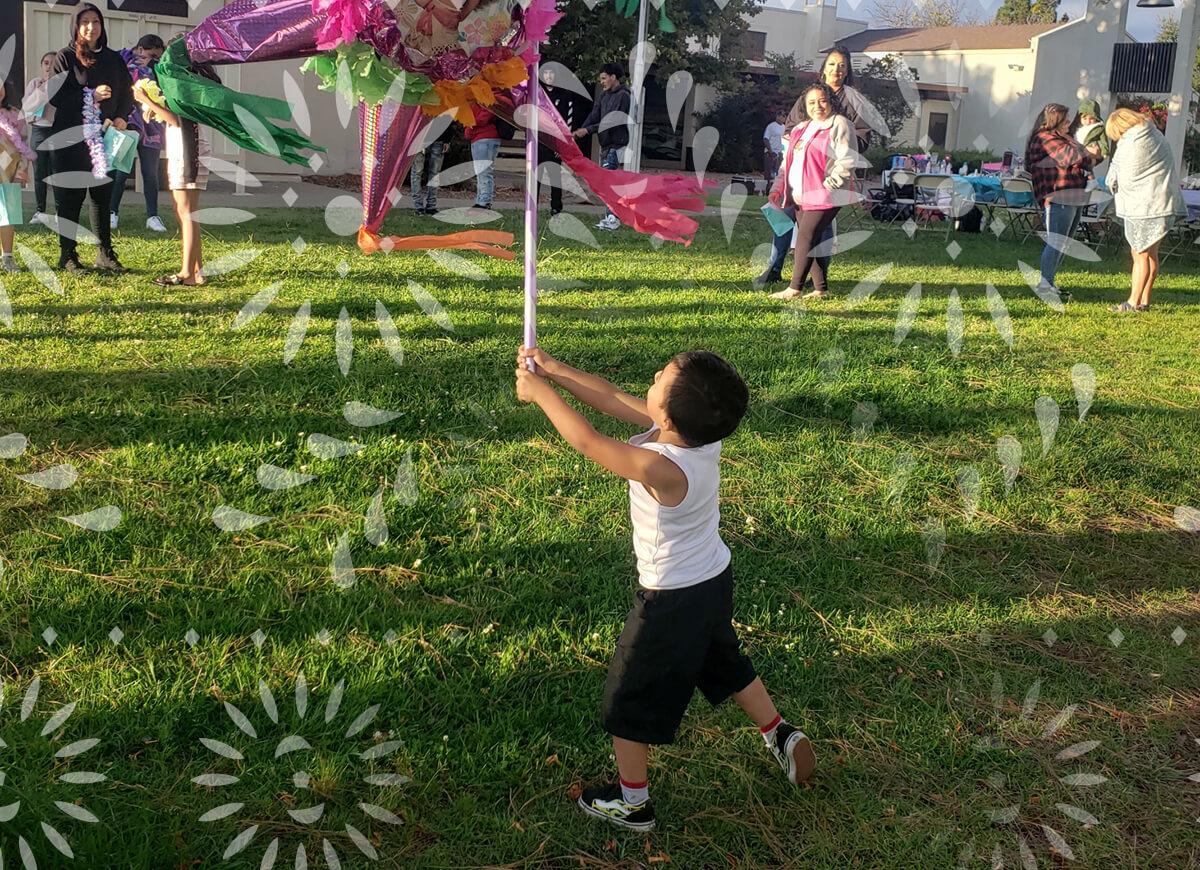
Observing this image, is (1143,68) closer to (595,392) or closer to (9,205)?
(9,205)

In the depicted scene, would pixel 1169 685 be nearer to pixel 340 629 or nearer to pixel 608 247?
pixel 340 629

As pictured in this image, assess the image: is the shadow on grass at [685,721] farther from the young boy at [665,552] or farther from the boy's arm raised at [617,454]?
the boy's arm raised at [617,454]

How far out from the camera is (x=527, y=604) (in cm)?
245

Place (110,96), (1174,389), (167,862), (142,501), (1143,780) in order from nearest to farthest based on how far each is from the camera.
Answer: (167,862) < (1143,780) < (142,501) < (1174,389) < (110,96)

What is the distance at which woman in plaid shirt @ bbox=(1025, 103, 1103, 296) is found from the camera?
702 centimetres

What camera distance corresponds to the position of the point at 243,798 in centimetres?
175

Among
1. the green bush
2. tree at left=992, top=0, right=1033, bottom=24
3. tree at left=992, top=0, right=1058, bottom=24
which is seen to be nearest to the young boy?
the green bush

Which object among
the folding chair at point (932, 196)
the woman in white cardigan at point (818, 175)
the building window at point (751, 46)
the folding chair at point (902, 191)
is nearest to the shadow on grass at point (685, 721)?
the woman in white cardigan at point (818, 175)

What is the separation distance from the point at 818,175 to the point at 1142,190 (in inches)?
86.4

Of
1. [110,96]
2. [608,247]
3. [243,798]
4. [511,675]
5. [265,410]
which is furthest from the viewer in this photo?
[608,247]

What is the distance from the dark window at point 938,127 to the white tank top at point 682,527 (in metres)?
19.7

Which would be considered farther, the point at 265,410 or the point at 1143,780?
the point at 265,410

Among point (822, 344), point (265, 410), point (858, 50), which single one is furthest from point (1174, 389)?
point (858, 50)

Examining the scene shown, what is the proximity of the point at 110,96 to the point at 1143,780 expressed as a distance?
548 cm
